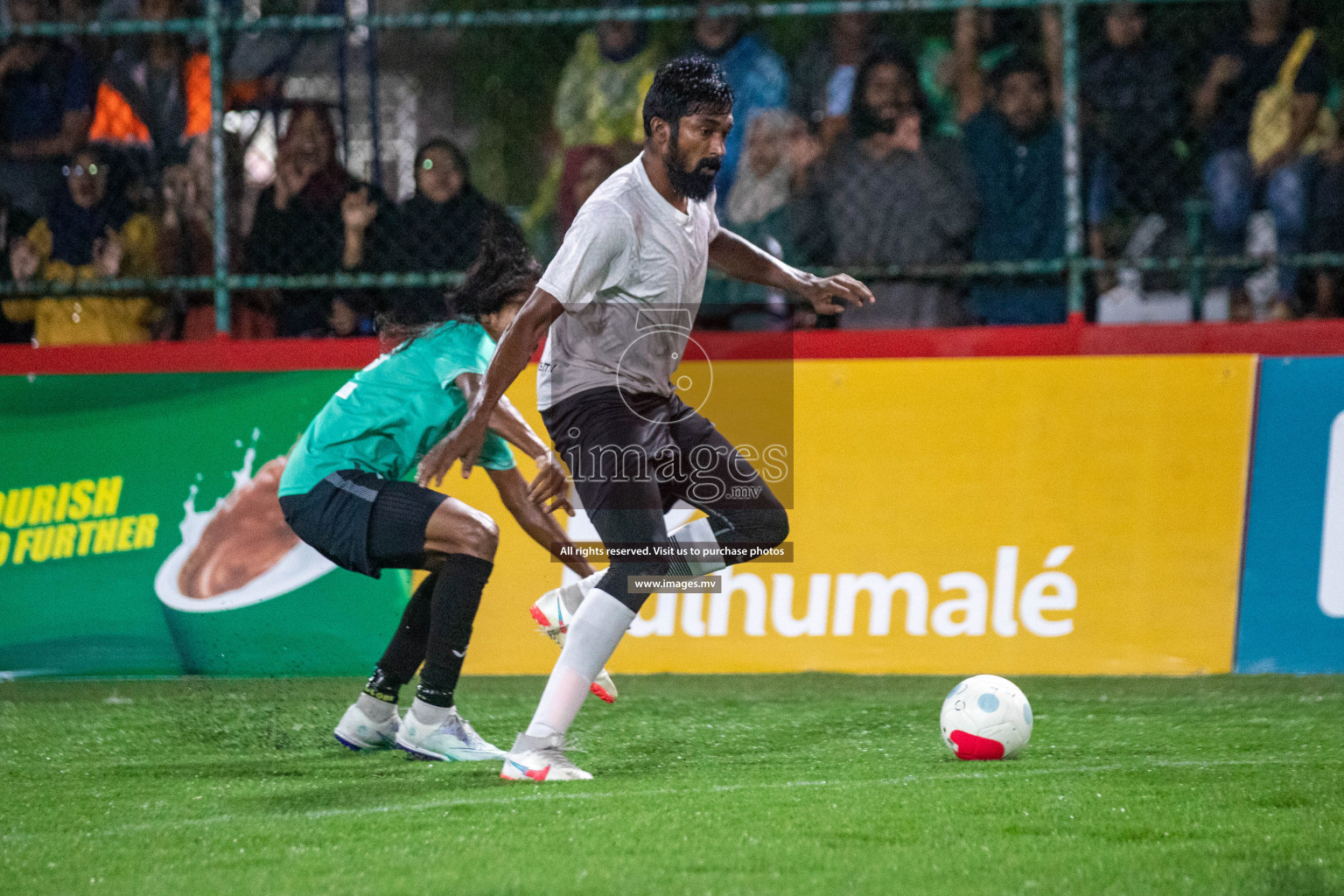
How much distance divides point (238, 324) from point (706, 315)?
219 cm

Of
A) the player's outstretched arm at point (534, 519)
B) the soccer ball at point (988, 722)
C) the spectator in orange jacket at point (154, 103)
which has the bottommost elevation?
the soccer ball at point (988, 722)

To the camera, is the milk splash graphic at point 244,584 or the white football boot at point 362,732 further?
the milk splash graphic at point 244,584

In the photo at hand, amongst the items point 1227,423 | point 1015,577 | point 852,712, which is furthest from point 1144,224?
point 852,712

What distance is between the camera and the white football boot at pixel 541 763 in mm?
4324

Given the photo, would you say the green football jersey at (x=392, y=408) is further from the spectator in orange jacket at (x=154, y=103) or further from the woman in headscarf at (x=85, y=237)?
the spectator in orange jacket at (x=154, y=103)

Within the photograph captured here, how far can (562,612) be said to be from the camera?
5.19 metres

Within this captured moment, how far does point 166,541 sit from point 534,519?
2043 mm

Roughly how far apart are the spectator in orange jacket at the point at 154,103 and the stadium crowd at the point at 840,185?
0.01m

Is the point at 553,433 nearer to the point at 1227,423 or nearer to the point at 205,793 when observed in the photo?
the point at 205,793

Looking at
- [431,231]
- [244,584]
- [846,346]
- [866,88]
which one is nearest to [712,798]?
[846,346]

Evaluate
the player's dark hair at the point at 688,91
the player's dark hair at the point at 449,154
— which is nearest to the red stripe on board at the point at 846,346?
the player's dark hair at the point at 449,154

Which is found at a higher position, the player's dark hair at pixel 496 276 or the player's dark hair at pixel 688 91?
the player's dark hair at pixel 688 91

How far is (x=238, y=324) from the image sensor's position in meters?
7.07

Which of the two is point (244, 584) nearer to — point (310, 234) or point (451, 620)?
point (310, 234)
